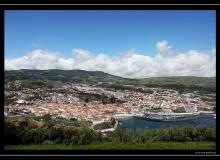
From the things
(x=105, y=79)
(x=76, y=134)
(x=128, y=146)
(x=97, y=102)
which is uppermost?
(x=105, y=79)

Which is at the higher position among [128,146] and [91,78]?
[91,78]

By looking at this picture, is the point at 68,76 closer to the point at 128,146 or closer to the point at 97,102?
the point at 97,102

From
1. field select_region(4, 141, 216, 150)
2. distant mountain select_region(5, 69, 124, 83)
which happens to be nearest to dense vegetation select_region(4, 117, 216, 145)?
field select_region(4, 141, 216, 150)

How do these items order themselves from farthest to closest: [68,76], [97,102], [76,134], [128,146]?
[68,76], [97,102], [76,134], [128,146]

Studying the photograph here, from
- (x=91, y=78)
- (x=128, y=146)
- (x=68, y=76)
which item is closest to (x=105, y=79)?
(x=91, y=78)

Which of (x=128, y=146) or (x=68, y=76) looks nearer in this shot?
(x=128, y=146)
